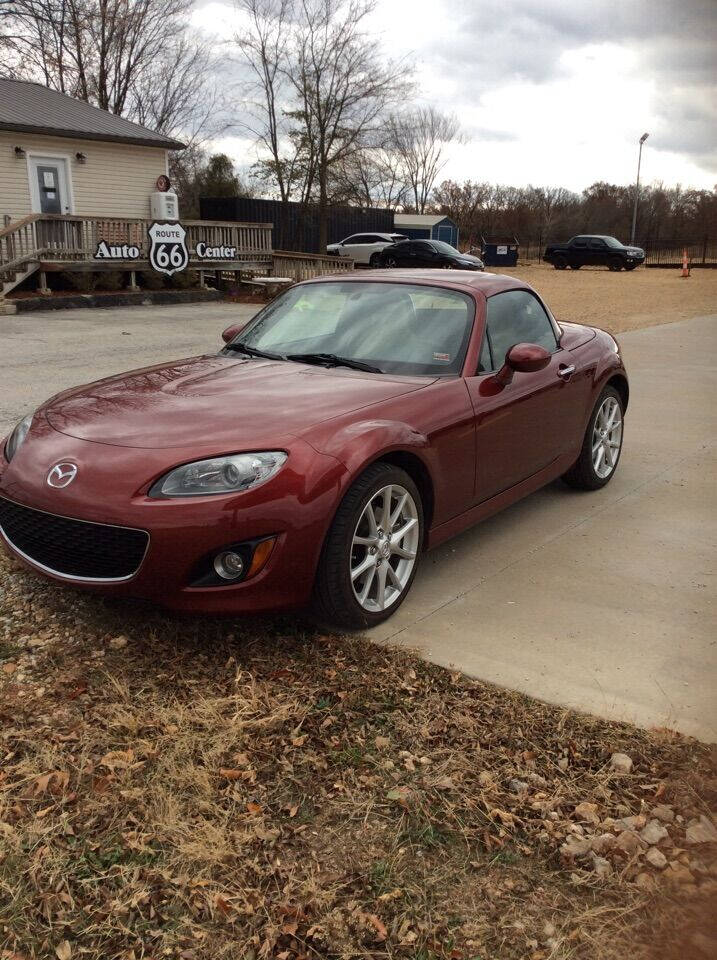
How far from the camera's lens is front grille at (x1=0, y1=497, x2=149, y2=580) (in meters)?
3.15

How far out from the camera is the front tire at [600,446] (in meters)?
5.55

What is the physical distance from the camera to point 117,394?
12.9 feet

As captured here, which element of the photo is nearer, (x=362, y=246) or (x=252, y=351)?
(x=252, y=351)

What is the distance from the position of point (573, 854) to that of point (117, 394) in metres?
2.70

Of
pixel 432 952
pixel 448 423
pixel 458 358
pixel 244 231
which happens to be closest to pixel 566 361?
pixel 458 358

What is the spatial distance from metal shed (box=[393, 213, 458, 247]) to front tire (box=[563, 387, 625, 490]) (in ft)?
155

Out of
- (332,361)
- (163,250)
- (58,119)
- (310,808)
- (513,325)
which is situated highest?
(58,119)

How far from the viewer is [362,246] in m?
34.7

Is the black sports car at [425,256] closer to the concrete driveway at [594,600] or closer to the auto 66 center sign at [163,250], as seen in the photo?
the auto 66 center sign at [163,250]

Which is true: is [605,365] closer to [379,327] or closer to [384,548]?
[379,327]

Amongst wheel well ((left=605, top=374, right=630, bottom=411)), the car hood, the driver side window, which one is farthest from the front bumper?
wheel well ((left=605, top=374, right=630, bottom=411))

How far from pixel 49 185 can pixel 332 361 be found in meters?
20.6

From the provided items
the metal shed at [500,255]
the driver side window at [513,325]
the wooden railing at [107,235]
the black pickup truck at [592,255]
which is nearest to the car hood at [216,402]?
the driver side window at [513,325]

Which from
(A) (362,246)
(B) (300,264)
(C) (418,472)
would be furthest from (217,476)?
(A) (362,246)
